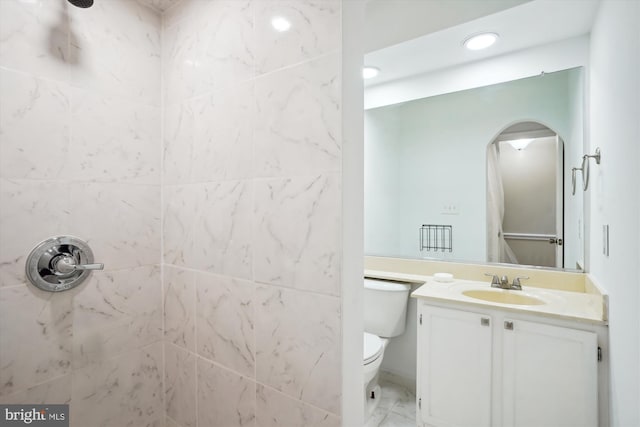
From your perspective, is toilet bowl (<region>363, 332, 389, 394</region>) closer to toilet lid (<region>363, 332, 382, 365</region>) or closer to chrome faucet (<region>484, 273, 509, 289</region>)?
toilet lid (<region>363, 332, 382, 365</region>)

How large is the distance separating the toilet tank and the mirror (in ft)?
1.33

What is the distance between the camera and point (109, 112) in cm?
111

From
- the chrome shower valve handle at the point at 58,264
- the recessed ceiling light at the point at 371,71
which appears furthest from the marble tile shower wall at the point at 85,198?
the recessed ceiling light at the point at 371,71

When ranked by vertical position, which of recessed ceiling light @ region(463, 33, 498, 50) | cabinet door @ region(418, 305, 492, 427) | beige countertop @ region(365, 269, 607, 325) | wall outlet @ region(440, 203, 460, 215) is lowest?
cabinet door @ region(418, 305, 492, 427)

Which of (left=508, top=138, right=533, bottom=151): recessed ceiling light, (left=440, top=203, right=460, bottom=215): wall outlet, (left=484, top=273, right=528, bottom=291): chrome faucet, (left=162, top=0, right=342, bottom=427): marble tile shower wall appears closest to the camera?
(left=162, top=0, right=342, bottom=427): marble tile shower wall

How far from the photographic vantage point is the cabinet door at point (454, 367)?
1647 mm

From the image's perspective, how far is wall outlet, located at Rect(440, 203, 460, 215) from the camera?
2.33 meters

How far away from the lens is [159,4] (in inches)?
48.0

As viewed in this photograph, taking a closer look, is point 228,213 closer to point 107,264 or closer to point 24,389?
point 107,264

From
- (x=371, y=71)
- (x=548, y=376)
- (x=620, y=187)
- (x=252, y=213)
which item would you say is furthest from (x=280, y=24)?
(x=548, y=376)

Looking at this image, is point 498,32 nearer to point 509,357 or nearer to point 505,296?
point 505,296

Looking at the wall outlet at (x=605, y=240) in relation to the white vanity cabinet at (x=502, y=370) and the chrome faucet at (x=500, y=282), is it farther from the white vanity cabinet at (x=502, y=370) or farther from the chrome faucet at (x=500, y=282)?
the chrome faucet at (x=500, y=282)

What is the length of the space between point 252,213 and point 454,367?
4.88 feet

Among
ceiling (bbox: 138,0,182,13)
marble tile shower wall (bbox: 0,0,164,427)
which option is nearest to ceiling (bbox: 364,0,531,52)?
ceiling (bbox: 138,0,182,13)
